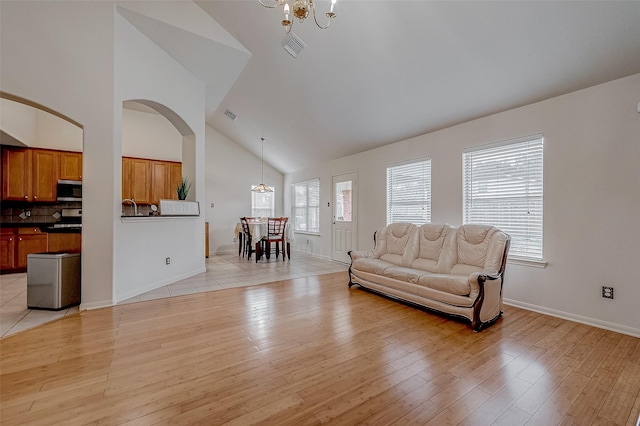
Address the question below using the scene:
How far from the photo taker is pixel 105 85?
3.28 m

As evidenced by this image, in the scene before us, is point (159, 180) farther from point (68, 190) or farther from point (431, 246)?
point (431, 246)

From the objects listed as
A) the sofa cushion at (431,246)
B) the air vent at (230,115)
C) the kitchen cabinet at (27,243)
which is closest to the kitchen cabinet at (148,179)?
the kitchen cabinet at (27,243)

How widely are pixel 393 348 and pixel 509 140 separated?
308cm

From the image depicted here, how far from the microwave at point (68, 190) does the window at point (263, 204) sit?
410 cm

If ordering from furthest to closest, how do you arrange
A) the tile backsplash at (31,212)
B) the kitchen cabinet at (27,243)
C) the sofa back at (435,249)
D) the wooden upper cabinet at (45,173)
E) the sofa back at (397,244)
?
the wooden upper cabinet at (45,173) → the tile backsplash at (31,212) → the kitchen cabinet at (27,243) → the sofa back at (397,244) → the sofa back at (435,249)

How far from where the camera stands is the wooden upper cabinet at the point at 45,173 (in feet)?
16.9

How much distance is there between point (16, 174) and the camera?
5.00 m

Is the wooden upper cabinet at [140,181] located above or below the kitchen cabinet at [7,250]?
above

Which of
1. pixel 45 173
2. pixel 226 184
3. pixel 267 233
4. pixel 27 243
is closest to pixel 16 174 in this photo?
pixel 45 173

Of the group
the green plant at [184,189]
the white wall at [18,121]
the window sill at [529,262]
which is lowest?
the window sill at [529,262]

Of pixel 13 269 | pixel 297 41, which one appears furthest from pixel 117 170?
pixel 13 269

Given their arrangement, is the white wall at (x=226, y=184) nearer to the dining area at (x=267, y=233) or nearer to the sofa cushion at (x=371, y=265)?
the dining area at (x=267, y=233)

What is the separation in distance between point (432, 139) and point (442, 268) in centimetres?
219

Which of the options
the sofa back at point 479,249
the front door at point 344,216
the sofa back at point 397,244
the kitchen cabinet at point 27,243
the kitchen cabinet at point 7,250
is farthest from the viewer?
the front door at point 344,216
